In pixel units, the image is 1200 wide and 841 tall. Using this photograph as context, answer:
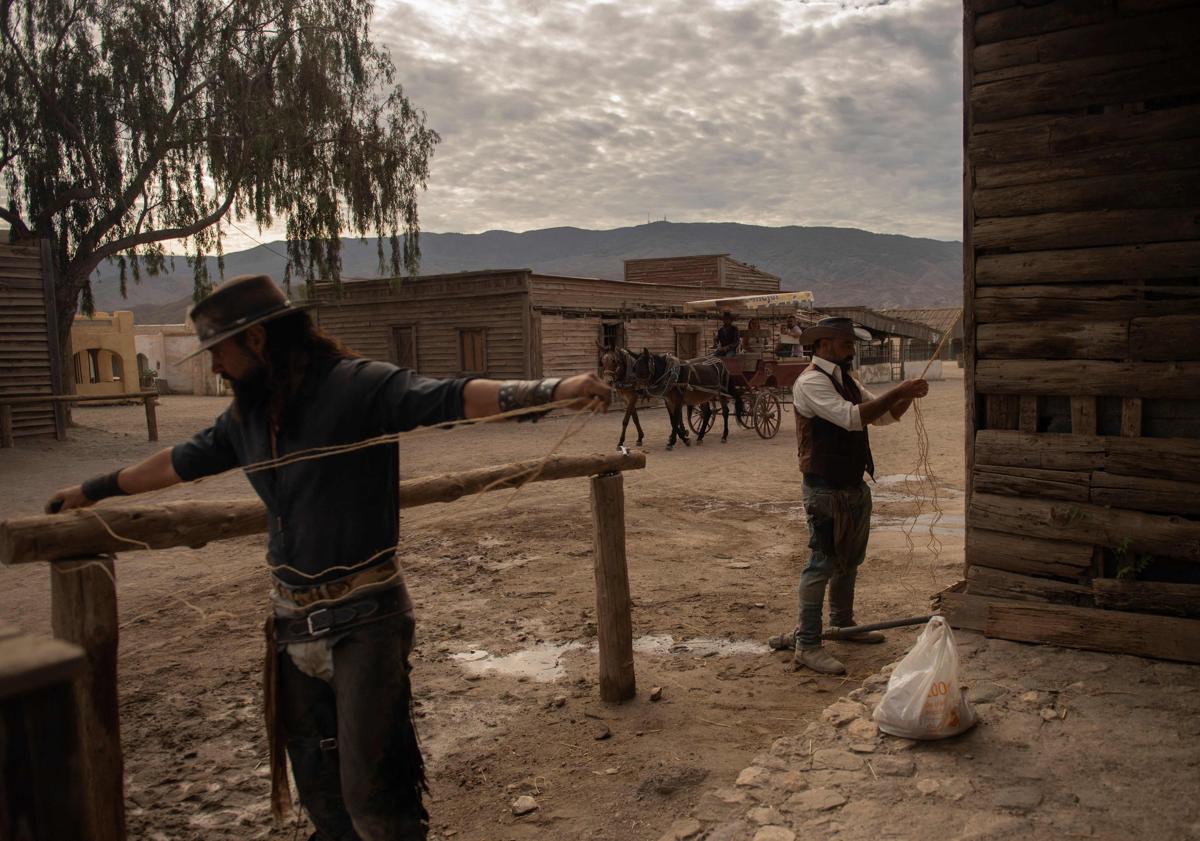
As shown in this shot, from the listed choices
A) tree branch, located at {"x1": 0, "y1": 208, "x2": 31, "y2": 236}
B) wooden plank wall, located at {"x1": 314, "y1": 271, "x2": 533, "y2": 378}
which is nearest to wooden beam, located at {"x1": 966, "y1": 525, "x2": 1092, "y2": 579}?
wooden plank wall, located at {"x1": 314, "y1": 271, "x2": 533, "y2": 378}

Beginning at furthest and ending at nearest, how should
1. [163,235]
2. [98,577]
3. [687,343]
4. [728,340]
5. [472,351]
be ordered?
1. [687,343]
2. [472,351]
3. [163,235]
4. [728,340]
5. [98,577]

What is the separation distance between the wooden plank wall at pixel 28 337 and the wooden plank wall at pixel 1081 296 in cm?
1613

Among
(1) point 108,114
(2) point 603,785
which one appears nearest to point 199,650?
(2) point 603,785

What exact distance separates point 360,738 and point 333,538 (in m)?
0.53

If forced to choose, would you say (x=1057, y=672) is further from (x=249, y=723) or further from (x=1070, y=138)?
(x=249, y=723)

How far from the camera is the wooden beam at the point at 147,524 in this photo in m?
2.29

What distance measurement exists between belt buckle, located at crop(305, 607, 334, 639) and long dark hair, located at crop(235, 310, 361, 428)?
1.69 feet

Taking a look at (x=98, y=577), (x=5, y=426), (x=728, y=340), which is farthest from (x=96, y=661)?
(x=5, y=426)

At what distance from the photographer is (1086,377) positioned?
3754mm

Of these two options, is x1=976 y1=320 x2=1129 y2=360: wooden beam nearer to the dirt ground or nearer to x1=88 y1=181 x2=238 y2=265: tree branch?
the dirt ground

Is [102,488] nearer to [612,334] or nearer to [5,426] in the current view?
[5,426]

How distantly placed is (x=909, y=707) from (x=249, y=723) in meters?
2.91

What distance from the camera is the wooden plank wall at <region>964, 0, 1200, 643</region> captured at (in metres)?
3.55

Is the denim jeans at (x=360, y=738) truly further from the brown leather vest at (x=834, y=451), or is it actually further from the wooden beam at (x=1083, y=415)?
the wooden beam at (x=1083, y=415)
